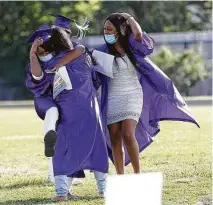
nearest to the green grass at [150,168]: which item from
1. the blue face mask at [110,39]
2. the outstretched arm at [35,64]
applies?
the outstretched arm at [35,64]

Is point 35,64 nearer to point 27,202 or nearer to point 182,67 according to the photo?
point 27,202

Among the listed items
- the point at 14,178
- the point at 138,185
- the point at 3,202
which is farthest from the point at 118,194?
the point at 14,178

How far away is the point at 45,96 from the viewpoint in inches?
316

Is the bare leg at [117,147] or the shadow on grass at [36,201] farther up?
the bare leg at [117,147]

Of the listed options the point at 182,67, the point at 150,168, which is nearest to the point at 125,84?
the point at 150,168

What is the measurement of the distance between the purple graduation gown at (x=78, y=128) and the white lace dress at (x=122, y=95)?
1.13ft

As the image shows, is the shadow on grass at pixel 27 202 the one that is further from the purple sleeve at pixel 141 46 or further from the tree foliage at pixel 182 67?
the tree foliage at pixel 182 67

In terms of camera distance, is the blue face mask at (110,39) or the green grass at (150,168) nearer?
the green grass at (150,168)

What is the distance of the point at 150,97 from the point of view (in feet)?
28.7

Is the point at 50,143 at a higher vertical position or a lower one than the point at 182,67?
higher

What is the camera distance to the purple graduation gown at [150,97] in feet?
27.4

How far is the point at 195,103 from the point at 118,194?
23059mm

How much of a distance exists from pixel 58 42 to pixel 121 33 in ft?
2.40

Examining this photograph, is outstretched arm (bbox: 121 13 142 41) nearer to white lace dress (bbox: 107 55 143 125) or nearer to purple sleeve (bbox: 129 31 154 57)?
purple sleeve (bbox: 129 31 154 57)
